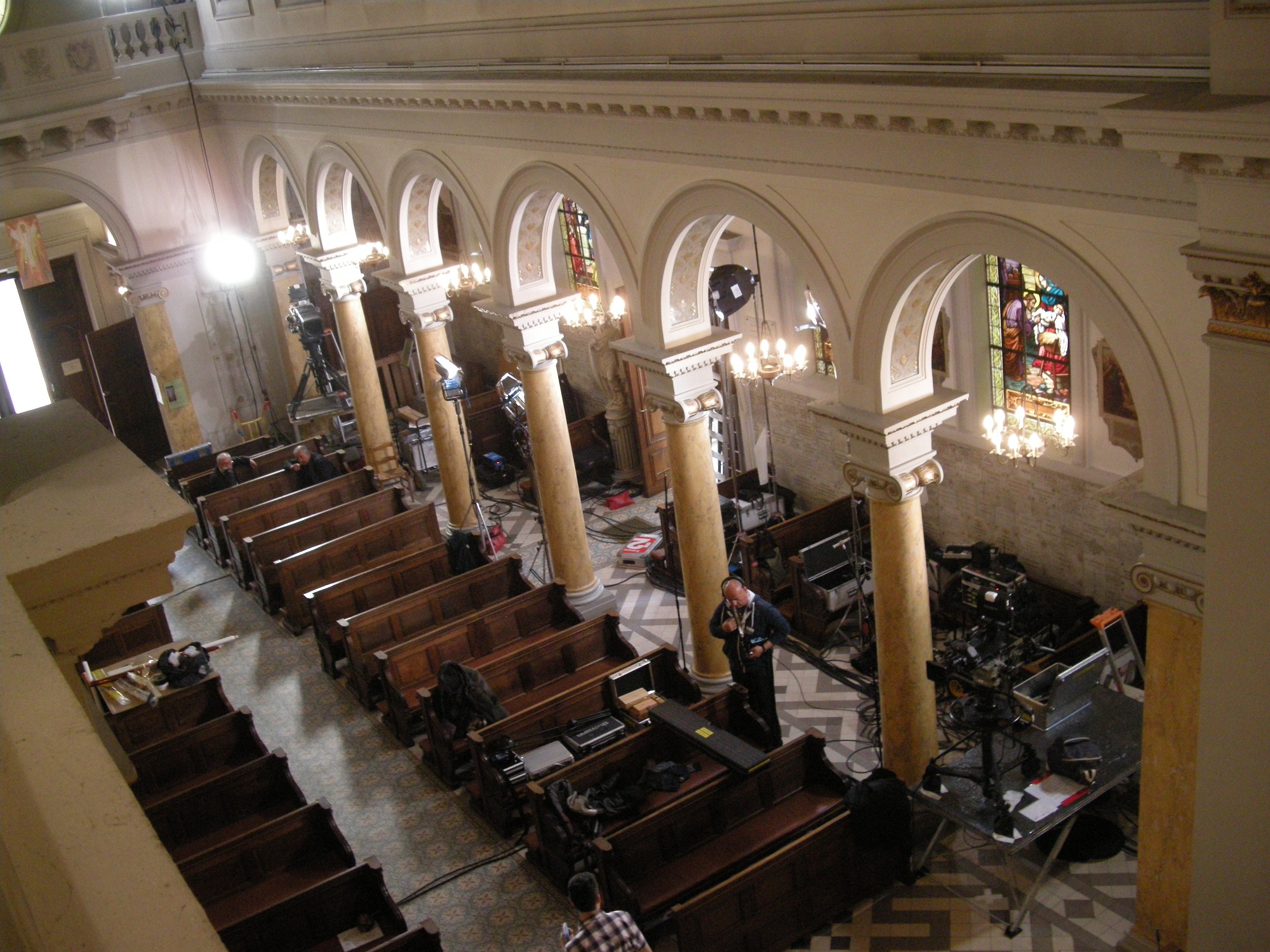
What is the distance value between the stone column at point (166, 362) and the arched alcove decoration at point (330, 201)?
4276 mm

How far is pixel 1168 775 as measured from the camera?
7.60 m

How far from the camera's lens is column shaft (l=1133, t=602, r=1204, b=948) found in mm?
7207

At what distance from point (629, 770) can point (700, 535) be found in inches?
98.8

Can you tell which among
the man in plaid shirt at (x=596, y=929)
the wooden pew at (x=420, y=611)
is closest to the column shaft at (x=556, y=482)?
the wooden pew at (x=420, y=611)

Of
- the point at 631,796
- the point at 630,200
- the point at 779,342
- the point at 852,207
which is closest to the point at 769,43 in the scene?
the point at 852,207

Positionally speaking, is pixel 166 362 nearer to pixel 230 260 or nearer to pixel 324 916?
pixel 230 260

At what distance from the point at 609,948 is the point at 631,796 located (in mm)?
2772

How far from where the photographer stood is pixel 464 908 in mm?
10109

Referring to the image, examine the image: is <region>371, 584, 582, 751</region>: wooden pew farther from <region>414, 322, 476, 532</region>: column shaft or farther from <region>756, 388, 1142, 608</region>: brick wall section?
<region>756, 388, 1142, 608</region>: brick wall section

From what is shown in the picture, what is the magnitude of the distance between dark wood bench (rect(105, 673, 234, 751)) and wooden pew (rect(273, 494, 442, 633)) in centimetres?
257

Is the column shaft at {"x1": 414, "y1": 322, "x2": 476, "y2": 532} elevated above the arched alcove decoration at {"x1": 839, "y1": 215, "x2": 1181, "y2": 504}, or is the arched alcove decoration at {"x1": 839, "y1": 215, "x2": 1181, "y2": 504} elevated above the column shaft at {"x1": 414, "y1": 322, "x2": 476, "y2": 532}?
the arched alcove decoration at {"x1": 839, "y1": 215, "x2": 1181, "y2": 504}

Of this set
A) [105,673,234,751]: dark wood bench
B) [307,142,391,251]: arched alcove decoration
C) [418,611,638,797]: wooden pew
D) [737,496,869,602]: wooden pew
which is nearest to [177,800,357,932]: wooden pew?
[418,611,638,797]: wooden pew

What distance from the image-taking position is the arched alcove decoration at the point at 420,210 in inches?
545

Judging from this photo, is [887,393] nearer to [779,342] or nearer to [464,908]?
[779,342]
